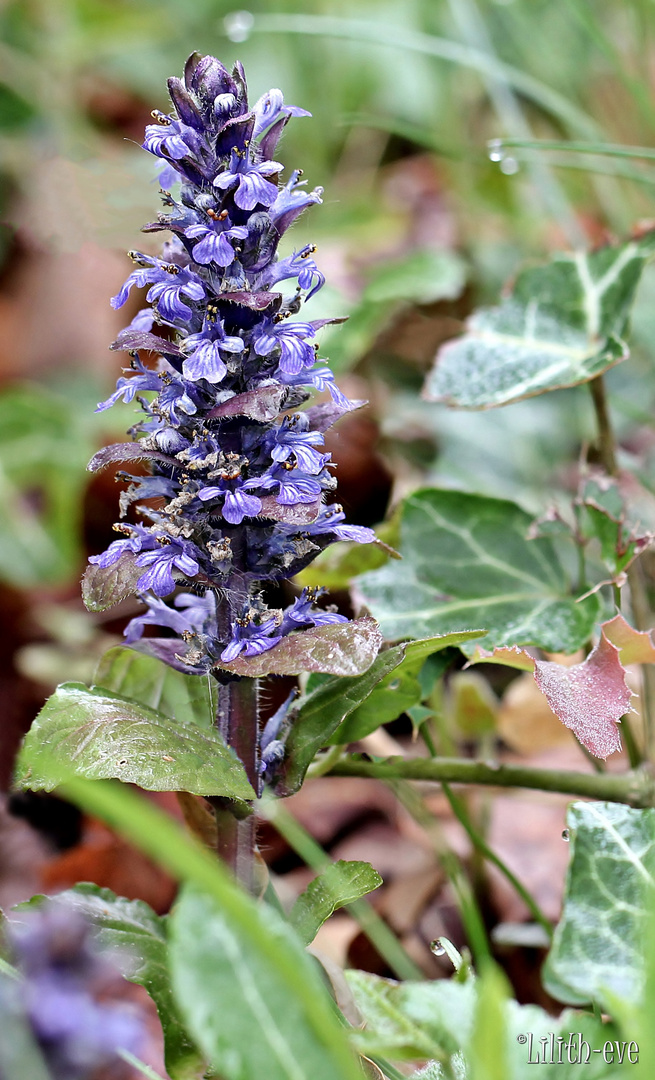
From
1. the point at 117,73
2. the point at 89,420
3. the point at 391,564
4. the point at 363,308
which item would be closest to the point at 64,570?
the point at 89,420

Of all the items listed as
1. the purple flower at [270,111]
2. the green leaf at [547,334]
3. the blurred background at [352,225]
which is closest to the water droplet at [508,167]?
the blurred background at [352,225]

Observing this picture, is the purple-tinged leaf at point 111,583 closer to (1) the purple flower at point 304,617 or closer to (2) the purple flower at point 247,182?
(1) the purple flower at point 304,617

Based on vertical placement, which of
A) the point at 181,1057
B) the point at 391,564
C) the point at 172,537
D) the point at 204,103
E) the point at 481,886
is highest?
the point at 204,103

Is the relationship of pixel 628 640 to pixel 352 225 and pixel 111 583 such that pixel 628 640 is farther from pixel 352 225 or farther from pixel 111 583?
pixel 352 225

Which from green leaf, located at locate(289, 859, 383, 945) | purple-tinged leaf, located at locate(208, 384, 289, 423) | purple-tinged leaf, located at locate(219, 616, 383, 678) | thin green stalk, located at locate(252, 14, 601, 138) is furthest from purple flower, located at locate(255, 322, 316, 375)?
thin green stalk, located at locate(252, 14, 601, 138)

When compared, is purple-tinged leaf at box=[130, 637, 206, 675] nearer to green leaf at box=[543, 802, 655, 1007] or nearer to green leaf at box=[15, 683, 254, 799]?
green leaf at box=[15, 683, 254, 799]

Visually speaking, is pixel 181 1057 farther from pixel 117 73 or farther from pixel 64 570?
pixel 117 73

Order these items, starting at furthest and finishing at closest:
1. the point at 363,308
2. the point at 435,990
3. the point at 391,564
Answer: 1. the point at 363,308
2. the point at 391,564
3. the point at 435,990
